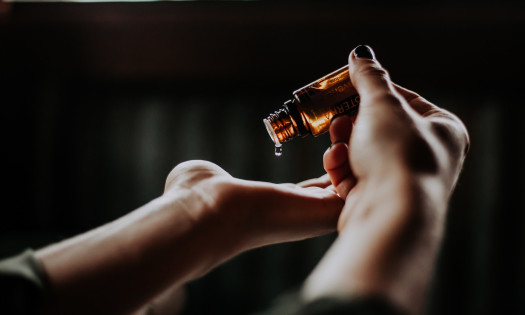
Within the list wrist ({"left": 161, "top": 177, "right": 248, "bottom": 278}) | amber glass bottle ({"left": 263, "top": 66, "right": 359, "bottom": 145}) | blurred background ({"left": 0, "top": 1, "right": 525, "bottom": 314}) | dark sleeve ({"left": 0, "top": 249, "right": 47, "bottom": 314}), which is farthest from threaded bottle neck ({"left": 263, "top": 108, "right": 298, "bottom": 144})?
blurred background ({"left": 0, "top": 1, "right": 525, "bottom": 314})

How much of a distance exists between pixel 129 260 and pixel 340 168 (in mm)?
383

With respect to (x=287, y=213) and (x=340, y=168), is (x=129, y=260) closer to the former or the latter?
(x=287, y=213)

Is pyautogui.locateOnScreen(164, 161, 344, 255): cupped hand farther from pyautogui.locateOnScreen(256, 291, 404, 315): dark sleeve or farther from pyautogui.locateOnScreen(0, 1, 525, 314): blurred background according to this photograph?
pyautogui.locateOnScreen(0, 1, 525, 314): blurred background

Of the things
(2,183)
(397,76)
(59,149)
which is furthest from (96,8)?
(397,76)

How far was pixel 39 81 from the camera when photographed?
1.92 m

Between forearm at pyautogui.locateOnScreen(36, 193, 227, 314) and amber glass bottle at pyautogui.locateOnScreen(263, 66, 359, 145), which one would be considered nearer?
forearm at pyautogui.locateOnScreen(36, 193, 227, 314)

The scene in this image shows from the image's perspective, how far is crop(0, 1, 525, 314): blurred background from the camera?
1.63 meters

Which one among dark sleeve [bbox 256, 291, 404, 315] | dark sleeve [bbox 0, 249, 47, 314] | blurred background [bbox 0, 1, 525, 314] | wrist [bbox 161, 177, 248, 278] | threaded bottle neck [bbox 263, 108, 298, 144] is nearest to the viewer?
dark sleeve [bbox 256, 291, 404, 315]

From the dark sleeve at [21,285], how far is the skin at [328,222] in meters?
0.01

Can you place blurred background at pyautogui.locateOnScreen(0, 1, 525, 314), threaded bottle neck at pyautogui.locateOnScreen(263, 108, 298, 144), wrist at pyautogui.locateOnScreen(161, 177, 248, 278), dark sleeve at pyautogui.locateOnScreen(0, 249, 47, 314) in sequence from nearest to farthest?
dark sleeve at pyautogui.locateOnScreen(0, 249, 47, 314) → wrist at pyautogui.locateOnScreen(161, 177, 248, 278) → threaded bottle neck at pyautogui.locateOnScreen(263, 108, 298, 144) → blurred background at pyautogui.locateOnScreen(0, 1, 525, 314)

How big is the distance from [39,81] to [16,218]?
2.19 feet

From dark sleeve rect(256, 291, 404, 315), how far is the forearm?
0.29 m

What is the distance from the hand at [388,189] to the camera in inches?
13.2

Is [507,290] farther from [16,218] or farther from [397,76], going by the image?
[16,218]
